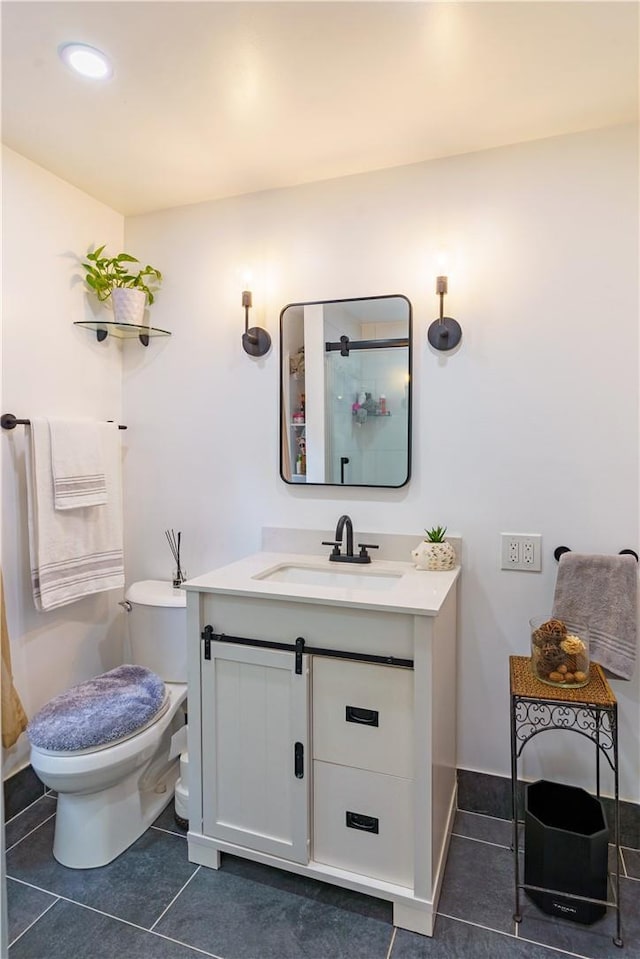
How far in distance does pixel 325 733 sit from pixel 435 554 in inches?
26.5

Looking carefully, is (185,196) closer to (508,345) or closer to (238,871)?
(508,345)

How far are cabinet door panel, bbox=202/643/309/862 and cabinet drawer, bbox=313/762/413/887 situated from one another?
55mm

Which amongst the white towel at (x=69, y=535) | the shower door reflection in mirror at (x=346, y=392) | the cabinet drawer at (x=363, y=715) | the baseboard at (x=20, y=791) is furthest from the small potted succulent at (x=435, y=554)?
the baseboard at (x=20, y=791)

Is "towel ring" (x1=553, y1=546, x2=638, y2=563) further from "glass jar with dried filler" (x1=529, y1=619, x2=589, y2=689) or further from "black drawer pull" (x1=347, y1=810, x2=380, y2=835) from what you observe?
"black drawer pull" (x1=347, y1=810, x2=380, y2=835)

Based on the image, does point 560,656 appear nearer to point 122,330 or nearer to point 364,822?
point 364,822

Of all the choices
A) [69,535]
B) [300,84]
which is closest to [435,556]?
[69,535]

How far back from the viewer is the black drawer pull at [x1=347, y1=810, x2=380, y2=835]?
1.47 meters

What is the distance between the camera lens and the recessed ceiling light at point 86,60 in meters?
1.41

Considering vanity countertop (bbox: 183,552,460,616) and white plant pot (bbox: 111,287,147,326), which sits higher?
white plant pot (bbox: 111,287,147,326)

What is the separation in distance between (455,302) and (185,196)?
3.93 feet

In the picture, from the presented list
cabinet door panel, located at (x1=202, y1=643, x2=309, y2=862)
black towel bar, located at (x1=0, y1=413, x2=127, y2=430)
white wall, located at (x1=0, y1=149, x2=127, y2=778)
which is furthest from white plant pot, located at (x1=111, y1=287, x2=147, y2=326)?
cabinet door panel, located at (x1=202, y1=643, x2=309, y2=862)

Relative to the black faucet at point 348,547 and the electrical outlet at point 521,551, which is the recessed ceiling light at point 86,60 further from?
the electrical outlet at point 521,551

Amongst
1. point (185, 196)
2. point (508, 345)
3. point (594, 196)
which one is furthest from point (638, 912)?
point (185, 196)

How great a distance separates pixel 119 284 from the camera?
→ 2223 mm
